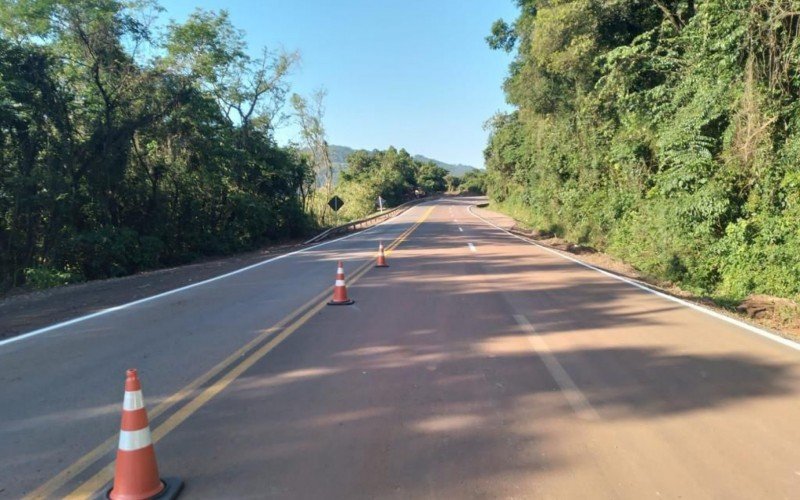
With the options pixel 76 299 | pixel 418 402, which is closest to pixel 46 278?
pixel 76 299

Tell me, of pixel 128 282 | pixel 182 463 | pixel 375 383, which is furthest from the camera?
pixel 128 282

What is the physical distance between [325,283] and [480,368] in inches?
288

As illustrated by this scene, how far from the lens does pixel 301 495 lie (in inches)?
137

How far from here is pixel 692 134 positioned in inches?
567

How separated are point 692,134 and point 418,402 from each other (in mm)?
12603

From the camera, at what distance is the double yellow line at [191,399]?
12.1ft

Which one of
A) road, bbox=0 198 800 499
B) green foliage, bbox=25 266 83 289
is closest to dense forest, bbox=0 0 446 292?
green foliage, bbox=25 266 83 289

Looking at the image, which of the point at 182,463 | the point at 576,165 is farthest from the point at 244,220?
the point at 182,463

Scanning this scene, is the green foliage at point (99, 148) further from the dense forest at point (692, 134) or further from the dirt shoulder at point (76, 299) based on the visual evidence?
the dense forest at point (692, 134)

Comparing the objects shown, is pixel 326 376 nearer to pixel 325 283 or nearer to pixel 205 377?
pixel 205 377

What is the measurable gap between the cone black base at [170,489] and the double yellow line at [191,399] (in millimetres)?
375

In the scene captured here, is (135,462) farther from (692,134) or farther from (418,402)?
(692,134)

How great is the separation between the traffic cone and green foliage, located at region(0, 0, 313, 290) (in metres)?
14.5

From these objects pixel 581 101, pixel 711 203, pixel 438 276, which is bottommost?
pixel 438 276
